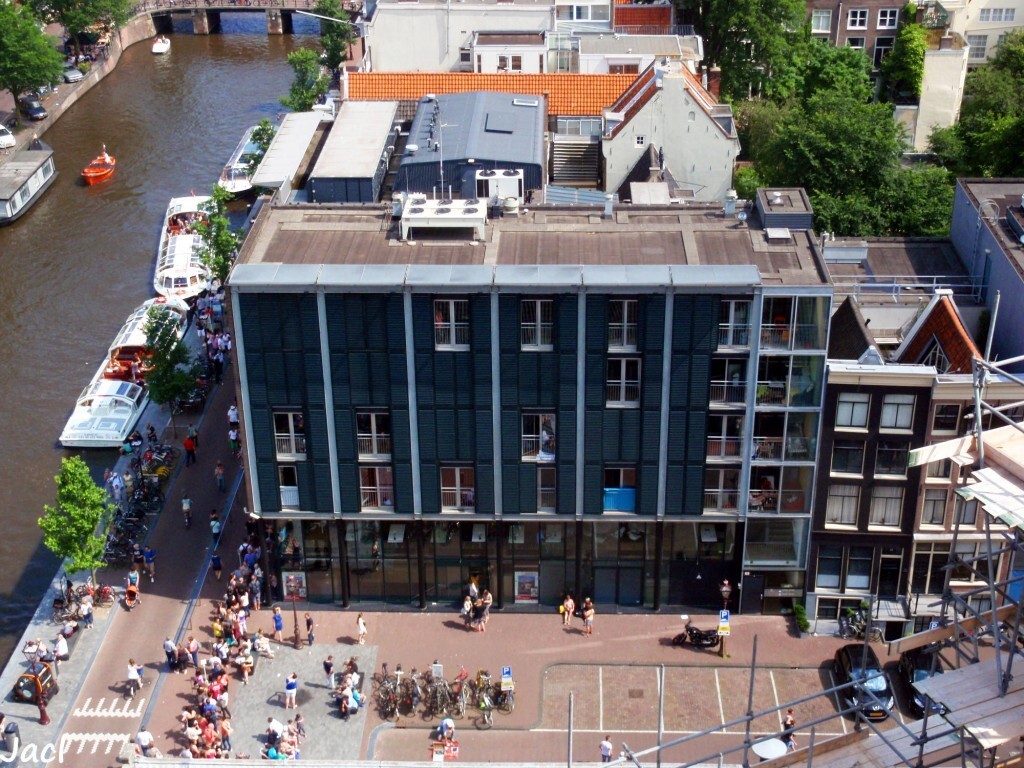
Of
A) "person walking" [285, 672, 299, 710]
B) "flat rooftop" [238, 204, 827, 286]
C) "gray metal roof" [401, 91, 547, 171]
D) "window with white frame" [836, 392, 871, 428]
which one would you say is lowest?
"person walking" [285, 672, 299, 710]

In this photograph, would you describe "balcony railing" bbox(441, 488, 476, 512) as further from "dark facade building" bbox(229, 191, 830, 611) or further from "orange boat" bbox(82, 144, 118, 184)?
"orange boat" bbox(82, 144, 118, 184)

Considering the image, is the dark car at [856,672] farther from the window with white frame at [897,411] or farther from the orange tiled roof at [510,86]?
the orange tiled roof at [510,86]

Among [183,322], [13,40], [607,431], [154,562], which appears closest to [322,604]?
[154,562]

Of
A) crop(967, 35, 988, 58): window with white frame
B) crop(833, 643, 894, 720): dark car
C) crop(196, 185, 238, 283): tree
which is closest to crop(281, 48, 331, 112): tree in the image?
crop(196, 185, 238, 283): tree

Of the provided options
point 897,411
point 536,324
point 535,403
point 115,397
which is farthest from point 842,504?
point 115,397

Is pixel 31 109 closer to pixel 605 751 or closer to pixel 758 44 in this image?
pixel 758 44

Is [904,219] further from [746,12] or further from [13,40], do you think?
[13,40]

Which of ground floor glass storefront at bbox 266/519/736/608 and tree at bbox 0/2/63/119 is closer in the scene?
ground floor glass storefront at bbox 266/519/736/608
